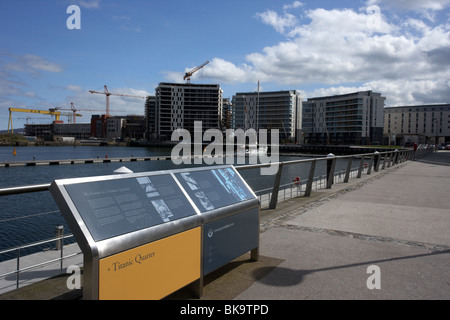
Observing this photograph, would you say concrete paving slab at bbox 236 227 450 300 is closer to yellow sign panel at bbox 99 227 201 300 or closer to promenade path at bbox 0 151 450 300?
promenade path at bbox 0 151 450 300

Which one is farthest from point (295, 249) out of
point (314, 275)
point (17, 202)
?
point (17, 202)

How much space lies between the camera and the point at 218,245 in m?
4.11

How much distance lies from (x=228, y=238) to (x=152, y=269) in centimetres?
131

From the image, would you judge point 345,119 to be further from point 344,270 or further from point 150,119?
point 344,270

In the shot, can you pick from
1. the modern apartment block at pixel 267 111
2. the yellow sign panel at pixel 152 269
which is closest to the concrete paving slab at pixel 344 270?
the yellow sign panel at pixel 152 269

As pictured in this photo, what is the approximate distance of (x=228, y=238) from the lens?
14.1 ft

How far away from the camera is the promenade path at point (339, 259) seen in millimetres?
3998

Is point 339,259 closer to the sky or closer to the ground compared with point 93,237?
closer to the ground

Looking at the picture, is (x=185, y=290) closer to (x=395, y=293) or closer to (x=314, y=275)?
(x=314, y=275)

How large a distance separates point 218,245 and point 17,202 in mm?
17280

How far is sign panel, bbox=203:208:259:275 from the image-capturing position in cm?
393

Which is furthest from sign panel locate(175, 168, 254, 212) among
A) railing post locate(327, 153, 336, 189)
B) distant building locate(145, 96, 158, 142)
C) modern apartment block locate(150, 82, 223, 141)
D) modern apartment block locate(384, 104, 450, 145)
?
distant building locate(145, 96, 158, 142)

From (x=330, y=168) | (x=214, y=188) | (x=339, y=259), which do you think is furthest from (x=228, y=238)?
(x=330, y=168)

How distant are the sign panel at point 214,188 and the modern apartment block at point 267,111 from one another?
16896 cm
